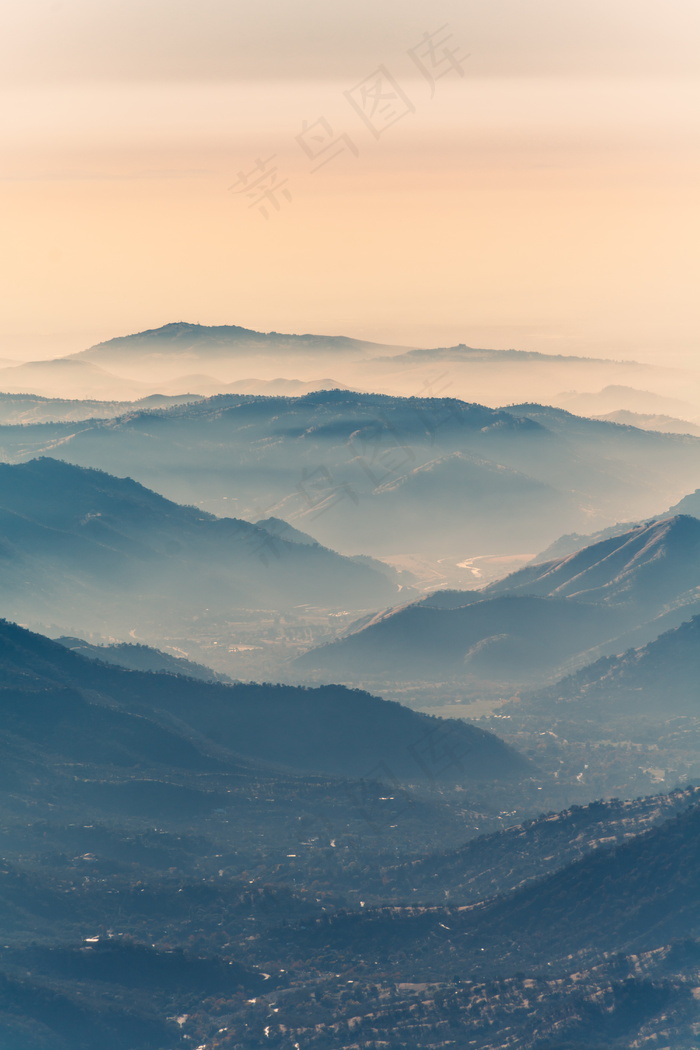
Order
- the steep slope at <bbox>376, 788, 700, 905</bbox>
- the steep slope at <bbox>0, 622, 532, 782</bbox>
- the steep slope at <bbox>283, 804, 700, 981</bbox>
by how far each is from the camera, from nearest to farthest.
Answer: the steep slope at <bbox>283, 804, 700, 981</bbox> < the steep slope at <bbox>376, 788, 700, 905</bbox> < the steep slope at <bbox>0, 622, 532, 782</bbox>

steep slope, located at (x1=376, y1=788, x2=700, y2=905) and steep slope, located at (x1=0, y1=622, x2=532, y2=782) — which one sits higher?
steep slope, located at (x1=0, y1=622, x2=532, y2=782)

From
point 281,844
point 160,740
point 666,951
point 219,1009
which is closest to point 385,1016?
point 219,1009

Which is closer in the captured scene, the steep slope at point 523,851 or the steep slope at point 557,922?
the steep slope at point 557,922

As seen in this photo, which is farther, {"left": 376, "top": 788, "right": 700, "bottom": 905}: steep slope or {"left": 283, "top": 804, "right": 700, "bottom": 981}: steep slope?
{"left": 376, "top": 788, "right": 700, "bottom": 905}: steep slope

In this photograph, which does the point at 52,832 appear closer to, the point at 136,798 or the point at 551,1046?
the point at 136,798

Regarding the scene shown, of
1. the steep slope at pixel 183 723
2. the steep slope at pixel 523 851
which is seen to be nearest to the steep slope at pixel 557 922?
the steep slope at pixel 523 851

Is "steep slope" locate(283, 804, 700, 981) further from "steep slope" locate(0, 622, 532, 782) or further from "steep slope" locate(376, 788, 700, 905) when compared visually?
"steep slope" locate(0, 622, 532, 782)

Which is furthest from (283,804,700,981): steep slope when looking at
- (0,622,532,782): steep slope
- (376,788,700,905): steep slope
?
(0,622,532,782): steep slope

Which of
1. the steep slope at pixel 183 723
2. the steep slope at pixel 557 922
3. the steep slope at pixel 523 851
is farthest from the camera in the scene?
the steep slope at pixel 183 723

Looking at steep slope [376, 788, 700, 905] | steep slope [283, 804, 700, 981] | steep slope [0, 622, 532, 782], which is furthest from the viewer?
steep slope [0, 622, 532, 782]

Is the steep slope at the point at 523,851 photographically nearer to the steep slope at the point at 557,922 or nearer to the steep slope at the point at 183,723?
the steep slope at the point at 557,922

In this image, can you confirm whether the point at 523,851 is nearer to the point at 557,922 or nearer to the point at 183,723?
the point at 557,922
